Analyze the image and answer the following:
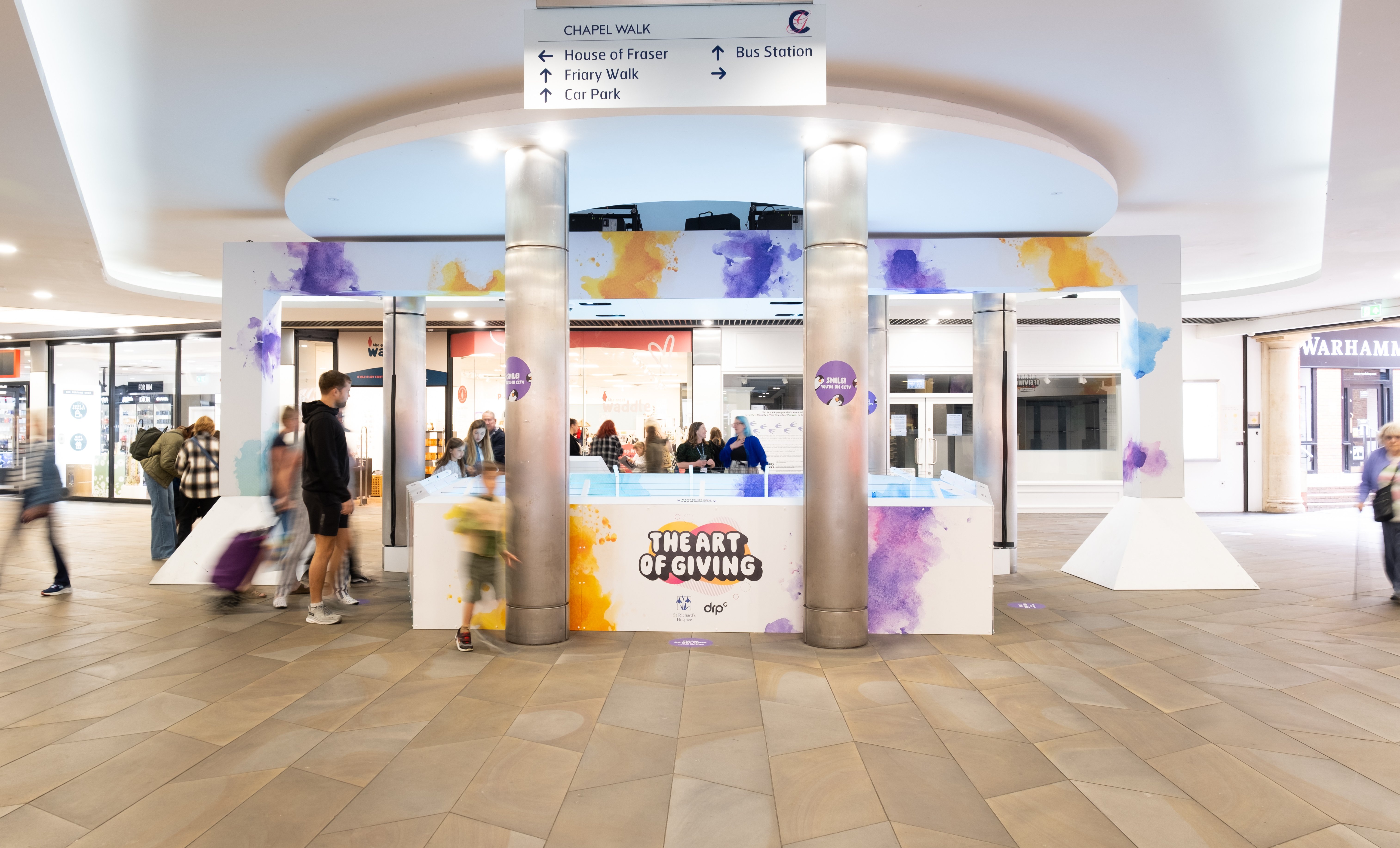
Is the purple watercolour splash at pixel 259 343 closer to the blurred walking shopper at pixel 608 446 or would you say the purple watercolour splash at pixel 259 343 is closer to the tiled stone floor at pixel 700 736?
the tiled stone floor at pixel 700 736

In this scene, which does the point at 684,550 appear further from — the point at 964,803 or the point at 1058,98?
the point at 1058,98

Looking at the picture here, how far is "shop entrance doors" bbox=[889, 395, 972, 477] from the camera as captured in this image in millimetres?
13047

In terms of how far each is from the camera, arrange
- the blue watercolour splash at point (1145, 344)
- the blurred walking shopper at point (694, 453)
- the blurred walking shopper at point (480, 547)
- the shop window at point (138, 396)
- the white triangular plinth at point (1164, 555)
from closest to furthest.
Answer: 1. the blurred walking shopper at point (480, 547)
2. the white triangular plinth at point (1164, 555)
3. the blue watercolour splash at point (1145, 344)
4. the blurred walking shopper at point (694, 453)
5. the shop window at point (138, 396)

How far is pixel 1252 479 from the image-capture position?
13617 millimetres

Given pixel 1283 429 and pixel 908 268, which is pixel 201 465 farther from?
pixel 1283 429

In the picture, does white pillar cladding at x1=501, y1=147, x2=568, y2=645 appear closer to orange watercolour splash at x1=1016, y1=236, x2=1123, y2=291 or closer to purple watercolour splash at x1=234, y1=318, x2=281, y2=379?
purple watercolour splash at x1=234, y1=318, x2=281, y2=379

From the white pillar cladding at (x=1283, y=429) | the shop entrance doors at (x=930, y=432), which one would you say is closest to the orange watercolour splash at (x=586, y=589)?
the shop entrance doors at (x=930, y=432)

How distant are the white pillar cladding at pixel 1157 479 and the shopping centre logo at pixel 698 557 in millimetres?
4011

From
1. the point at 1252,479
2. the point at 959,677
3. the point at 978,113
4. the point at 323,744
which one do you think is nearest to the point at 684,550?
the point at 959,677

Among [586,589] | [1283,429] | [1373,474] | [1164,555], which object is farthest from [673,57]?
[1283,429]

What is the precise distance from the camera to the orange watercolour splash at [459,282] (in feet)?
23.3

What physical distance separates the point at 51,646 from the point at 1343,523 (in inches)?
653

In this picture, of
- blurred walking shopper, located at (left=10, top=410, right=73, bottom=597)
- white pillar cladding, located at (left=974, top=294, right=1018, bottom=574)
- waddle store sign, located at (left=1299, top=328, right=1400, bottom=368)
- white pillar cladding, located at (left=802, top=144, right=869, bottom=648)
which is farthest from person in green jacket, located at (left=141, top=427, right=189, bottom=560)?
waddle store sign, located at (left=1299, top=328, right=1400, bottom=368)

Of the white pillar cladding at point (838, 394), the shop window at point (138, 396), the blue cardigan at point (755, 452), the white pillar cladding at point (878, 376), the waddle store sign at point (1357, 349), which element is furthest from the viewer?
the waddle store sign at point (1357, 349)
